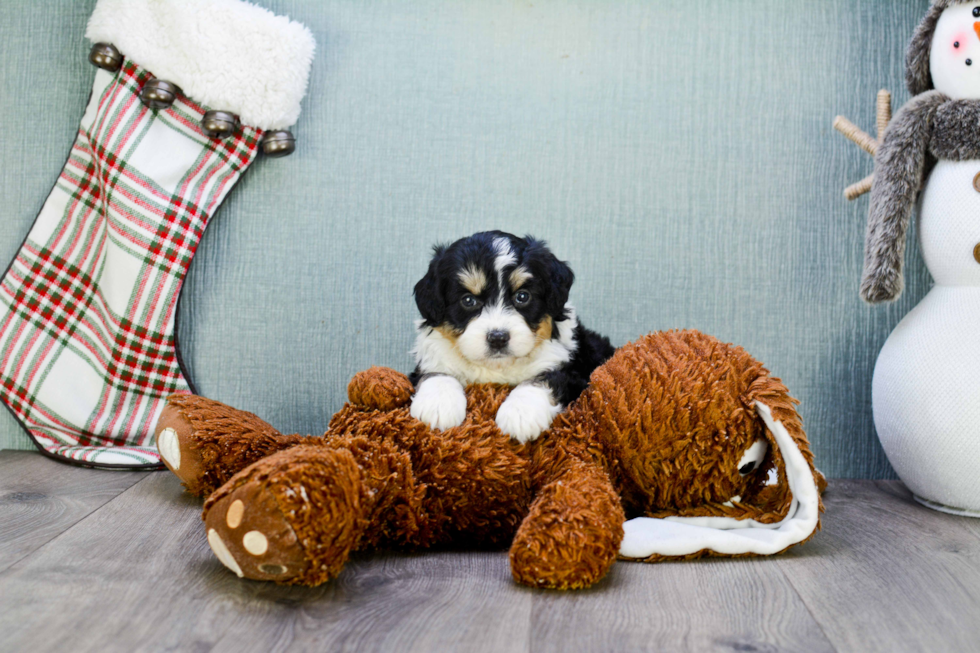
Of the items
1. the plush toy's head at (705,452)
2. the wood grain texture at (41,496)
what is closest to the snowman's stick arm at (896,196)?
the plush toy's head at (705,452)

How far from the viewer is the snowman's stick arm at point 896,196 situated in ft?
6.06

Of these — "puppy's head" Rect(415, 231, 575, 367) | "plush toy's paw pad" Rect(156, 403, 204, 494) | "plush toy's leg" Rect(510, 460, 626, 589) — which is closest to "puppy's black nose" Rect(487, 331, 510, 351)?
"puppy's head" Rect(415, 231, 575, 367)

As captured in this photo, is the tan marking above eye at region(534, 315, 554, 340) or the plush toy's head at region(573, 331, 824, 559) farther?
the tan marking above eye at region(534, 315, 554, 340)

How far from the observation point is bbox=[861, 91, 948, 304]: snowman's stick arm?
6.06ft

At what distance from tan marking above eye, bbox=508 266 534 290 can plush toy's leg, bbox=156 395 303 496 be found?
631 mm

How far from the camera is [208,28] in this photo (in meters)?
2.13

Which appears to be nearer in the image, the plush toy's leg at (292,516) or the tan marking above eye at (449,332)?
the plush toy's leg at (292,516)

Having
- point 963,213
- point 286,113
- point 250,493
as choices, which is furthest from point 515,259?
point 963,213

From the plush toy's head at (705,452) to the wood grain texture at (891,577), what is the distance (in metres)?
0.11

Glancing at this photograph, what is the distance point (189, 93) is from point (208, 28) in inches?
7.5

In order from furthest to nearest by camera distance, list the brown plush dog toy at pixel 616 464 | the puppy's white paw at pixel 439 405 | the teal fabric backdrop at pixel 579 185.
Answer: the teal fabric backdrop at pixel 579 185
the puppy's white paw at pixel 439 405
the brown plush dog toy at pixel 616 464

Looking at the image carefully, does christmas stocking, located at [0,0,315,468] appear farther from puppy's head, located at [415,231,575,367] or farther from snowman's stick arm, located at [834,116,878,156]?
snowman's stick arm, located at [834,116,878,156]

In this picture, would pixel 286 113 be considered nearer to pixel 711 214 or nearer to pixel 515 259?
pixel 515 259

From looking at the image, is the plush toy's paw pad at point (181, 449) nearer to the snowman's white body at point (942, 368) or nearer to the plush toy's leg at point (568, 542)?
→ the plush toy's leg at point (568, 542)
